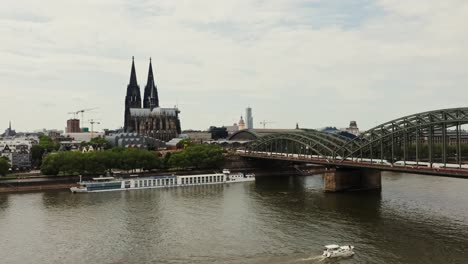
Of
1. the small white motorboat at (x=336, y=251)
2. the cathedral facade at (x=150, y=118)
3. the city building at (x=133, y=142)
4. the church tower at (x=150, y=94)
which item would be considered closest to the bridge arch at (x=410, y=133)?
the small white motorboat at (x=336, y=251)

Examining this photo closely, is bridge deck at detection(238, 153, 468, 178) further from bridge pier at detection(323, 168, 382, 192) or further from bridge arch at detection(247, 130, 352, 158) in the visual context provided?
bridge arch at detection(247, 130, 352, 158)

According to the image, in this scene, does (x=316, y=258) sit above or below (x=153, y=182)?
below

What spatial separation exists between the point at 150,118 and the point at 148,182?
8960 cm

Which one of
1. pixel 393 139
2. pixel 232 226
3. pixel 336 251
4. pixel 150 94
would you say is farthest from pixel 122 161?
pixel 150 94

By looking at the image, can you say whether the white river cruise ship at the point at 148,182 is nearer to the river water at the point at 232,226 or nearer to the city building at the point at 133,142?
the river water at the point at 232,226

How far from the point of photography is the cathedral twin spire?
596ft

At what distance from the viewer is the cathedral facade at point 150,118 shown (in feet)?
538

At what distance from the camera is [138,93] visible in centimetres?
18412

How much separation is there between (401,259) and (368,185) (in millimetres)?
38777

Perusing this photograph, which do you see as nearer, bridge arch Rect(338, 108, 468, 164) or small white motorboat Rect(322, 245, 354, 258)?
small white motorboat Rect(322, 245, 354, 258)

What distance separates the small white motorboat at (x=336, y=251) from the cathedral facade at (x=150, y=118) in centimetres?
13204

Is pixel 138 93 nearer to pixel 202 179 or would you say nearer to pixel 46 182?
pixel 202 179

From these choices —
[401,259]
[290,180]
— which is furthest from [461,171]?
[290,180]

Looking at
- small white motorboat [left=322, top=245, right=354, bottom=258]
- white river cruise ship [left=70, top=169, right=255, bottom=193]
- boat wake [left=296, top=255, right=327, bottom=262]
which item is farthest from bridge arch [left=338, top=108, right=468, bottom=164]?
boat wake [left=296, top=255, right=327, bottom=262]
